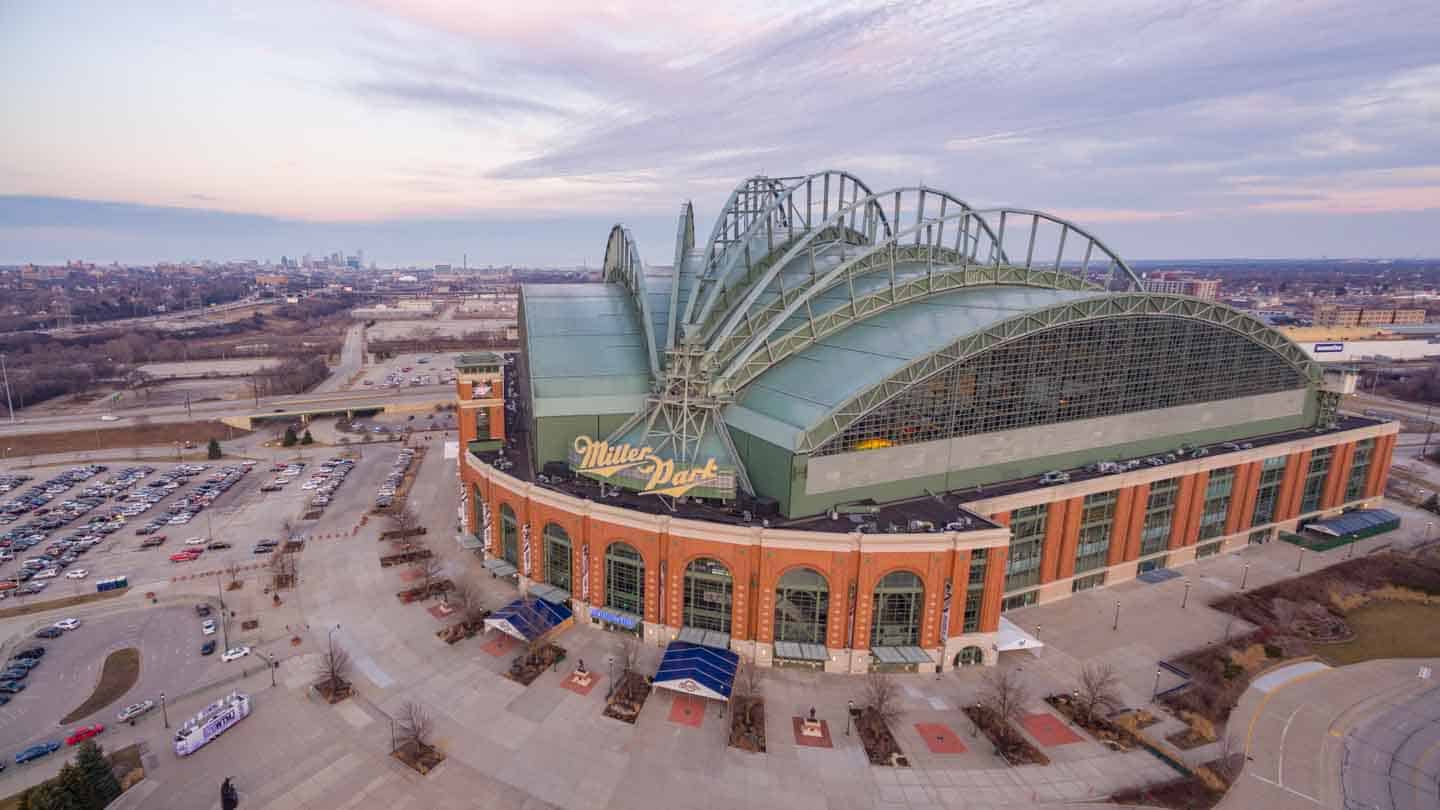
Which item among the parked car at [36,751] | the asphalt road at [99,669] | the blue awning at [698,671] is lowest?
the asphalt road at [99,669]

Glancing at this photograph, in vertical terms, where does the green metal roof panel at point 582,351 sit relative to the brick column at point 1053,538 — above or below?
above

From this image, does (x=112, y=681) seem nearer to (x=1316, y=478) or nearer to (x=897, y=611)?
(x=897, y=611)

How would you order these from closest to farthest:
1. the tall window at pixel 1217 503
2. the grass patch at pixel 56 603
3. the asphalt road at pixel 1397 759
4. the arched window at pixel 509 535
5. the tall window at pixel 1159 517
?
the asphalt road at pixel 1397 759 < the grass patch at pixel 56 603 < the arched window at pixel 509 535 < the tall window at pixel 1159 517 < the tall window at pixel 1217 503

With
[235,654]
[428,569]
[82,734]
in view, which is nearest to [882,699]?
[428,569]

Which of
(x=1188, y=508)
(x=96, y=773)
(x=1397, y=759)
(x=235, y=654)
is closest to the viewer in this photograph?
(x=96, y=773)

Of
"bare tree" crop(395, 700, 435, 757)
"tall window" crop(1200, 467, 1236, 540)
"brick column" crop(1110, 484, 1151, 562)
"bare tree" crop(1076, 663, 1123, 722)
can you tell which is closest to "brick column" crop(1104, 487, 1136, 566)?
"brick column" crop(1110, 484, 1151, 562)

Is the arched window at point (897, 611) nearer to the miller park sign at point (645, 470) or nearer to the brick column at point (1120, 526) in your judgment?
the miller park sign at point (645, 470)

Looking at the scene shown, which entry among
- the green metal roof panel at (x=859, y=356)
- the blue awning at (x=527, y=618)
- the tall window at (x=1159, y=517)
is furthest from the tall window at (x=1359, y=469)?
the blue awning at (x=527, y=618)
